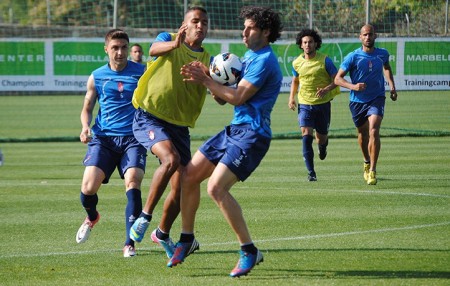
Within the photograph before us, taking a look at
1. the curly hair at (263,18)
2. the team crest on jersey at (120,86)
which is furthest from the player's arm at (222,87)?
the team crest on jersey at (120,86)

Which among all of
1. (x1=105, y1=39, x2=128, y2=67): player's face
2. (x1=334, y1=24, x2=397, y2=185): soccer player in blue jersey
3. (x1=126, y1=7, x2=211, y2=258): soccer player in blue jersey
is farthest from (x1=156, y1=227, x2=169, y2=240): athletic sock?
(x1=334, y1=24, x2=397, y2=185): soccer player in blue jersey

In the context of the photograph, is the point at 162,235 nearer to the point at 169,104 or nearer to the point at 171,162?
the point at 171,162

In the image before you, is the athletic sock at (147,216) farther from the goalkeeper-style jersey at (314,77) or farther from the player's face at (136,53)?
the goalkeeper-style jersey at (314,77)

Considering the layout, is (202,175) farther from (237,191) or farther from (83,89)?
(83,89)

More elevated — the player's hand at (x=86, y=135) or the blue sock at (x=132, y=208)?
the player's hand at (x=86, y=135)

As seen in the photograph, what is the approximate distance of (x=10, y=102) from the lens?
41.1 meters

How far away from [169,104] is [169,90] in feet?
0.43

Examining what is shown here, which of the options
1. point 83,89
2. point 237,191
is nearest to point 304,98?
point 237,191

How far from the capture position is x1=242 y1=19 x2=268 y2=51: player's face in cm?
837

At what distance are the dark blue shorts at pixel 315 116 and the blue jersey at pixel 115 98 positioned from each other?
23.0ft

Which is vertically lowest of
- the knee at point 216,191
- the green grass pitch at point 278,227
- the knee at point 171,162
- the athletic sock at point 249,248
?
the green grass pitch at point 278,227

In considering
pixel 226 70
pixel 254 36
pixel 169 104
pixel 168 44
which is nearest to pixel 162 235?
pixel 169 104

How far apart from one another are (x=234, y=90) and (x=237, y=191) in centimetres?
658

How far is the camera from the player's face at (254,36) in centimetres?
837
